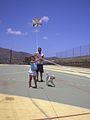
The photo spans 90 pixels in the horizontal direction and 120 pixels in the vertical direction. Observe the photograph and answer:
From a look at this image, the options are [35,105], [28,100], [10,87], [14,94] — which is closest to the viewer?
[35,105]

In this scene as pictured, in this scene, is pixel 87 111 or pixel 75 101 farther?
pixel 75 101

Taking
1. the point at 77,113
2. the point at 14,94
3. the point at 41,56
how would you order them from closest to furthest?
the point at 77,113 < the point at 14,94 < the point at 41,56

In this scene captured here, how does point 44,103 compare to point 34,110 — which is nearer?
point 34,110

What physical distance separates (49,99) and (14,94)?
1.57 metres

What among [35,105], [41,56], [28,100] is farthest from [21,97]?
[41,56]

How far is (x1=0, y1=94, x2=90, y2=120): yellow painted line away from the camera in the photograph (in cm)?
946

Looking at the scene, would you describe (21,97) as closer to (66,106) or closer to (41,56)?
(66,106)

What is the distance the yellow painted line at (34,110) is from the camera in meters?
9.46

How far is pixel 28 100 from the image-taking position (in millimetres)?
11812

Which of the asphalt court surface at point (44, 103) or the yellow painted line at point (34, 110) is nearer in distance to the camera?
the yellow painted line at point (34, 110)

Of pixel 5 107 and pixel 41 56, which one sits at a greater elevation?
pixel 41 56

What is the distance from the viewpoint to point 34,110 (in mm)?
10188

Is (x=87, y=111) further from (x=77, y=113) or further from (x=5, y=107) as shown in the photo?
(x=5, y=107)

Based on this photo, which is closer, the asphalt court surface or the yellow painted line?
the yellow painted line
